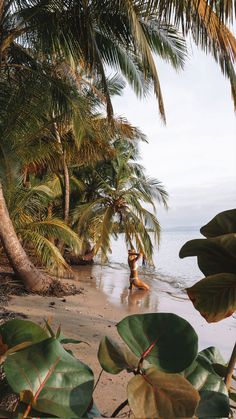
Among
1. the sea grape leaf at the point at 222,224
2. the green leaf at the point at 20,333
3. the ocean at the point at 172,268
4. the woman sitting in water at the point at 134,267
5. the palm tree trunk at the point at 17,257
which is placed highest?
the sea grape leaf at the point at 222,224

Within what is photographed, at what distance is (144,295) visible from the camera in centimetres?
845

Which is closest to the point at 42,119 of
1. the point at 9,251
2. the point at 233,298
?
the point at 9,251

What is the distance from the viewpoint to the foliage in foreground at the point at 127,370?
396mm

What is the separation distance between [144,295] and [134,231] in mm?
2994

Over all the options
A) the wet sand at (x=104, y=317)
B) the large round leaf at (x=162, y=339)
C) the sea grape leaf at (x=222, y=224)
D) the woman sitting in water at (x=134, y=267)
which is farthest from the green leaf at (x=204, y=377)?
the woman sitting in water at (x=134, y=267)

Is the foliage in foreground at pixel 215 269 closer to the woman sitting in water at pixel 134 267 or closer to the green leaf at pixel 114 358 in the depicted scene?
the green leaf at pixel 114 358

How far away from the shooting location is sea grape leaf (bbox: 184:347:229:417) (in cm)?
46

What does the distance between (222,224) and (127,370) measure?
0.26 m

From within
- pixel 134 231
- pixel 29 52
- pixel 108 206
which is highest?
pixel 29 52

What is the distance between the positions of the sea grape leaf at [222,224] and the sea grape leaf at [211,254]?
0.04m

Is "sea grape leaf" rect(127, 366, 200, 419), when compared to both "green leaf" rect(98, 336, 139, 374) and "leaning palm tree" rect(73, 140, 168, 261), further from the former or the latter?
"leaning palm tree" rect(73, 140, 168, 261)

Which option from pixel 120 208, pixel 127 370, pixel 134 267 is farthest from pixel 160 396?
pixel 120 208

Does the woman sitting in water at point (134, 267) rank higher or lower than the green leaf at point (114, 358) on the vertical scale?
lower

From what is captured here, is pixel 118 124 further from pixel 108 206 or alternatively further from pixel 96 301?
pixel 96 301
